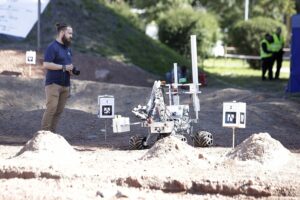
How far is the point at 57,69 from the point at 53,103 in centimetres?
54

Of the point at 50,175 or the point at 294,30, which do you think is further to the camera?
the point at 294,30

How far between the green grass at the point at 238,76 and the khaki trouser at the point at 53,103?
14.3 m

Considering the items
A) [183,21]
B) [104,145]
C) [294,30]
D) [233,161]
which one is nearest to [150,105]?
[104,145]

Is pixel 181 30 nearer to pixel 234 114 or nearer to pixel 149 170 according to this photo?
pixel 234 114

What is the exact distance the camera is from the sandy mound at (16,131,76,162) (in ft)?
29.0

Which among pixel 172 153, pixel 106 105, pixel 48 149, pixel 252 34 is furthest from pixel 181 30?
pixel 172 153

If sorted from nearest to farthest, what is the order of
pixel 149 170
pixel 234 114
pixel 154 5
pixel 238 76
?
pixel 149 170 < pixel 234 114 < pixel 238 76 < pixel 154 5

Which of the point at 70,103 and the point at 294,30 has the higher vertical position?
the point at 294,30

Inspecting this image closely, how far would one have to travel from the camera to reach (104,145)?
11.9m

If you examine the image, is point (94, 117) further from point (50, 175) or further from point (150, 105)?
point (50, 175)

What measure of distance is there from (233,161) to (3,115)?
7.26 m

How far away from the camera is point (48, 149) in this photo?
8992mm

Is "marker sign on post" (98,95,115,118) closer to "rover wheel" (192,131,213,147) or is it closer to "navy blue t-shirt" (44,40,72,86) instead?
"navy blue t-shirt" (44,40,72,86)

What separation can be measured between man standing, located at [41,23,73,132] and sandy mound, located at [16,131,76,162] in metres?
1.90
